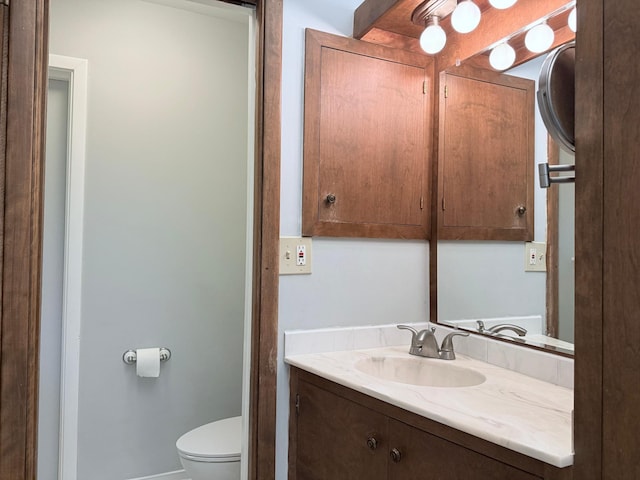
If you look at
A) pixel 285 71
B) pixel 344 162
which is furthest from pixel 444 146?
pixel 285 71

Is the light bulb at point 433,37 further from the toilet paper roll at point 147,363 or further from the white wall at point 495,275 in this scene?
the toilet paper roll at point 147,363

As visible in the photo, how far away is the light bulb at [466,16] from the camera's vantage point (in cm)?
168

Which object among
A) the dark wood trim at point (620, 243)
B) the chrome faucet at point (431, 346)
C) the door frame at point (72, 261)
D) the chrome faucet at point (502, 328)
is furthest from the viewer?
the door frame at point (72, 261)

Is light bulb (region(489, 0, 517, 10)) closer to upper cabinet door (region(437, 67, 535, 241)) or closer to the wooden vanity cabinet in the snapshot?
upper cabinet door (region(437, 67, 535, 241))

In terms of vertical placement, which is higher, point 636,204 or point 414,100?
point 414,100

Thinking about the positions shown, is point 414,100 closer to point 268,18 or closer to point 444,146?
point 444,146

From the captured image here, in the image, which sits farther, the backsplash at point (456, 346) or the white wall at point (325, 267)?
the white wall at point (325, 267)

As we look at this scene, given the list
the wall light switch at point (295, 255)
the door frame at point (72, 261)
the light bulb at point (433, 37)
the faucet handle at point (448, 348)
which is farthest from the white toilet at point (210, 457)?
the light bulb at point (433, 37)

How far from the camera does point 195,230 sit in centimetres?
250

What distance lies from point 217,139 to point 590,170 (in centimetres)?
205

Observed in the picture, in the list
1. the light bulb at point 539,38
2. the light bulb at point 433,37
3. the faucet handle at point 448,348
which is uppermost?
the light bulb at point 433,37

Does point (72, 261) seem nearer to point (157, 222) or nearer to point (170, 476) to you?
point (157, 222)

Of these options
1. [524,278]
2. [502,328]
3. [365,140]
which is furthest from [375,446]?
[365,140]

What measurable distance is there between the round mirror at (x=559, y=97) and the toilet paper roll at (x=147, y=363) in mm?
2035
